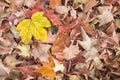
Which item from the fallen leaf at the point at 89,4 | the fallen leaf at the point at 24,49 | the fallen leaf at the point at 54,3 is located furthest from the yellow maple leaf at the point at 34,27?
the fallen leaf at the point at 89,4

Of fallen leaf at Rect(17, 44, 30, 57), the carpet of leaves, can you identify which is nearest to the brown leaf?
the carpet of leaves

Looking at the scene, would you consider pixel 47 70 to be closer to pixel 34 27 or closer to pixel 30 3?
pixel 34 27

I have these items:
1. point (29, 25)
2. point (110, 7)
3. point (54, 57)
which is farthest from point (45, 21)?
point (110, 7)

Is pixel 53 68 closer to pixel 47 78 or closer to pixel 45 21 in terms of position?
pixel 47 78

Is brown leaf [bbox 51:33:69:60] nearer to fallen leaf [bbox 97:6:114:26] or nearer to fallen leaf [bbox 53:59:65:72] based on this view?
fallen leaf [bbox 53:59:65:72]

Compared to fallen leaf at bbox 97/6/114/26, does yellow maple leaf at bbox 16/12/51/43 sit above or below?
below

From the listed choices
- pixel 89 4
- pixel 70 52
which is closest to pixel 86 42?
pixel 70 52
